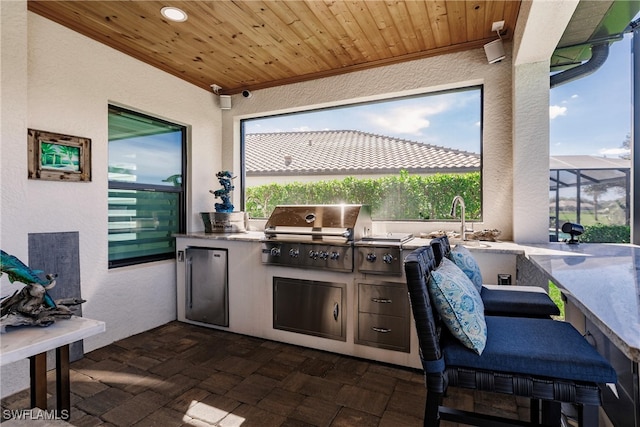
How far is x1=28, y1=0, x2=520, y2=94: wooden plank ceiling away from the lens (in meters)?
2.43

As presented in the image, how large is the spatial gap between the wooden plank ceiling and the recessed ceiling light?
42 millimetres

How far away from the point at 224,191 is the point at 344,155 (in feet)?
4.76

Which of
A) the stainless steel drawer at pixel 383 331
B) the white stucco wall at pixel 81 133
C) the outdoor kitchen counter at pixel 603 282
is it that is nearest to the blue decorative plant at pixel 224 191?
the white stucco wall at pixel 81 133

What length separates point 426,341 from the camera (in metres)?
1.21

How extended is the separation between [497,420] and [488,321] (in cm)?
39

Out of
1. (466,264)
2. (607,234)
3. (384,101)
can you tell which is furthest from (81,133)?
(607,234)

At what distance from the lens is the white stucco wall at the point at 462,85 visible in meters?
2.89

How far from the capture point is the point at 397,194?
11.2ft

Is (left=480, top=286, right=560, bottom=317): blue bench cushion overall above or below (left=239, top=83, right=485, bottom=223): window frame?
below

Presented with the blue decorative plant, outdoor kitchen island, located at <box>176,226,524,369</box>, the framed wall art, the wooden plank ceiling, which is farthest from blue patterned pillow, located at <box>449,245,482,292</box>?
the framed wall art

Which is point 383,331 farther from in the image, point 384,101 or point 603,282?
point 384,101

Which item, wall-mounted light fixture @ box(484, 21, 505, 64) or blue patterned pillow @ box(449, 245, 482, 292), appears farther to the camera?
wall-mounted light fixture @ box(484, 21, 505, 64)

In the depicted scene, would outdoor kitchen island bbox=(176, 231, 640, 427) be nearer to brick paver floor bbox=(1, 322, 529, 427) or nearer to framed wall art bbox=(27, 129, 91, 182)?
brick paver floor bbox=(1, 322, 529, 427)

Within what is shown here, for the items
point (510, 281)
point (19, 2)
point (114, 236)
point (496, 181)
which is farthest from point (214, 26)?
point (510, 281)
